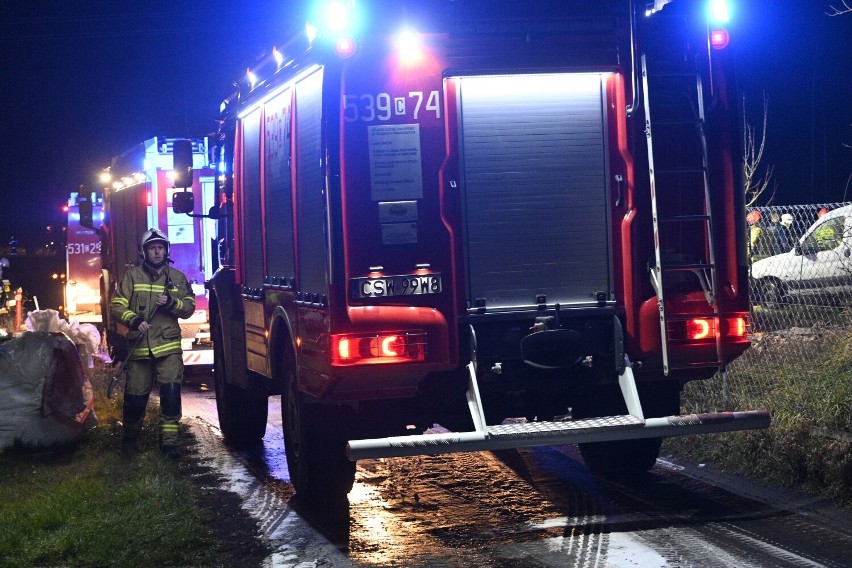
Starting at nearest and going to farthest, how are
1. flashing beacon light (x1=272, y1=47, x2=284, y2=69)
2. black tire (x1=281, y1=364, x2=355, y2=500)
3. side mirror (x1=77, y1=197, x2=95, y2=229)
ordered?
black tire (x1=281, y1=364, x2=355, y2=500) < flashing beacon light (x1=272, y1=47, x2=284, y2=69) < side mirror (x1=77, y1=197, x2=95, y2=229)

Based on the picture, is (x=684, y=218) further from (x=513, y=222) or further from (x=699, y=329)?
(x=513, y=222)

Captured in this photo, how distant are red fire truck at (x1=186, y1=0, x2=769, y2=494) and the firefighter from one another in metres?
2.45

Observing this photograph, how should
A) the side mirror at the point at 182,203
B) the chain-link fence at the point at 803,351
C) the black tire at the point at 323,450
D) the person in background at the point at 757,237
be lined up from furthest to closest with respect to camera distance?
the person in background at the point at 757,237 < the side mirror at the point at 182,203 < the chain-link fence at the point at 803,351 < the black tire at the point at 323,450

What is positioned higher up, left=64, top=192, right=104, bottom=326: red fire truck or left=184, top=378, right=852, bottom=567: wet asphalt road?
left=64, top=192, right=104, bottom=326: red fire truck

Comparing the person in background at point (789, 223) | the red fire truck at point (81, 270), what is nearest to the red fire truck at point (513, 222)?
the person in background at point (789, 223)

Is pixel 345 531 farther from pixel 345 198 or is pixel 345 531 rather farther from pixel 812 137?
pixel 812 137

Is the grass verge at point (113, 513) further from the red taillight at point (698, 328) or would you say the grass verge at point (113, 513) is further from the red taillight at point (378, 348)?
the red taillight at point (698, 328)

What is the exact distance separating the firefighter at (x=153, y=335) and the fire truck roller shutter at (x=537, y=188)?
3500 millimetres

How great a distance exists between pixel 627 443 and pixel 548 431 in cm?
191

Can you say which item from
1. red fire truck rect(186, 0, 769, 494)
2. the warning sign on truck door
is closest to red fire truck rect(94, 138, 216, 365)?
red fire truck rect(186, 0, 769, 494)

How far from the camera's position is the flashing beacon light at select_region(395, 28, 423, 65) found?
6.63m

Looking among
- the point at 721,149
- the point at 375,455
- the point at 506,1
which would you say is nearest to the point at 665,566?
the point at 375,455

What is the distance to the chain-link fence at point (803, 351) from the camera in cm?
796

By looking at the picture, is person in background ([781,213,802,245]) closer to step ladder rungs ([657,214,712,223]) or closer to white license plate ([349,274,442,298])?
step ladder rungs ([657,214,712,223])
